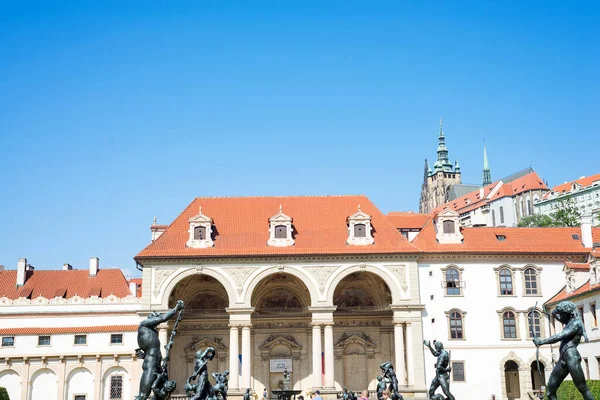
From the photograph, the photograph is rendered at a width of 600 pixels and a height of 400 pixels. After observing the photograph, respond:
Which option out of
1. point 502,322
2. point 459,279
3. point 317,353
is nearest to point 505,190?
point 459,279

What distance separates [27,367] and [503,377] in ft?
106

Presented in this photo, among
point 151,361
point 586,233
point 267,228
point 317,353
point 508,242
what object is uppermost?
point 267,228

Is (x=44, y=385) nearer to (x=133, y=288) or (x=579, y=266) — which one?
(x=133, y=288)

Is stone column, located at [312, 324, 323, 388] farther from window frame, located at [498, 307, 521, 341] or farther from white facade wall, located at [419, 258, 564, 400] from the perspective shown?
window frame, located at [498, 307, 521, 341]

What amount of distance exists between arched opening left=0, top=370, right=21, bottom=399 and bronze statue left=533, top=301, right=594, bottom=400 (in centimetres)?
A: 4285

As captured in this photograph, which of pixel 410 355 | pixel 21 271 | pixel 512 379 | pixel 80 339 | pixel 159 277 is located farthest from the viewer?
pixel 21 271

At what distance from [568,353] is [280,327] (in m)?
35.7

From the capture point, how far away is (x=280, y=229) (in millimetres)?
46000

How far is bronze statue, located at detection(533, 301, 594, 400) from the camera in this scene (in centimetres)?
1389

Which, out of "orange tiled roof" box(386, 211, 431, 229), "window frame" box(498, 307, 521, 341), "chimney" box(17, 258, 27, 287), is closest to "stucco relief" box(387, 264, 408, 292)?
"window frame" box(498, 307, 521, 341)

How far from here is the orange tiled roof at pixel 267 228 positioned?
147 feet

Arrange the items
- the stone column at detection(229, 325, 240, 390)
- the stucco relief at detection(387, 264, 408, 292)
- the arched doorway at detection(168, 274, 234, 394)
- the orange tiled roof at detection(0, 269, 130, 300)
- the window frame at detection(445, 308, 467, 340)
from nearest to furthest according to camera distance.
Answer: the stone column at detection(229, 325, 240, 390)
the window frame at detection(445, 308, 467, 340)
the stucco relief at detection(387, 264, 408, 292)
the arched doorway at detection(168, 274, 234, 394)
the orange tiled roof at detection(0, 269, 130, 300)

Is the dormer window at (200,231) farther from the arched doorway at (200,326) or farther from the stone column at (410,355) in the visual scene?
the stone column at (410,355)

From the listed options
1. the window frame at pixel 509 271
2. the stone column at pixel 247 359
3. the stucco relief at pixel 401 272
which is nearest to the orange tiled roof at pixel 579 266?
the window frame at pixel 509 271
